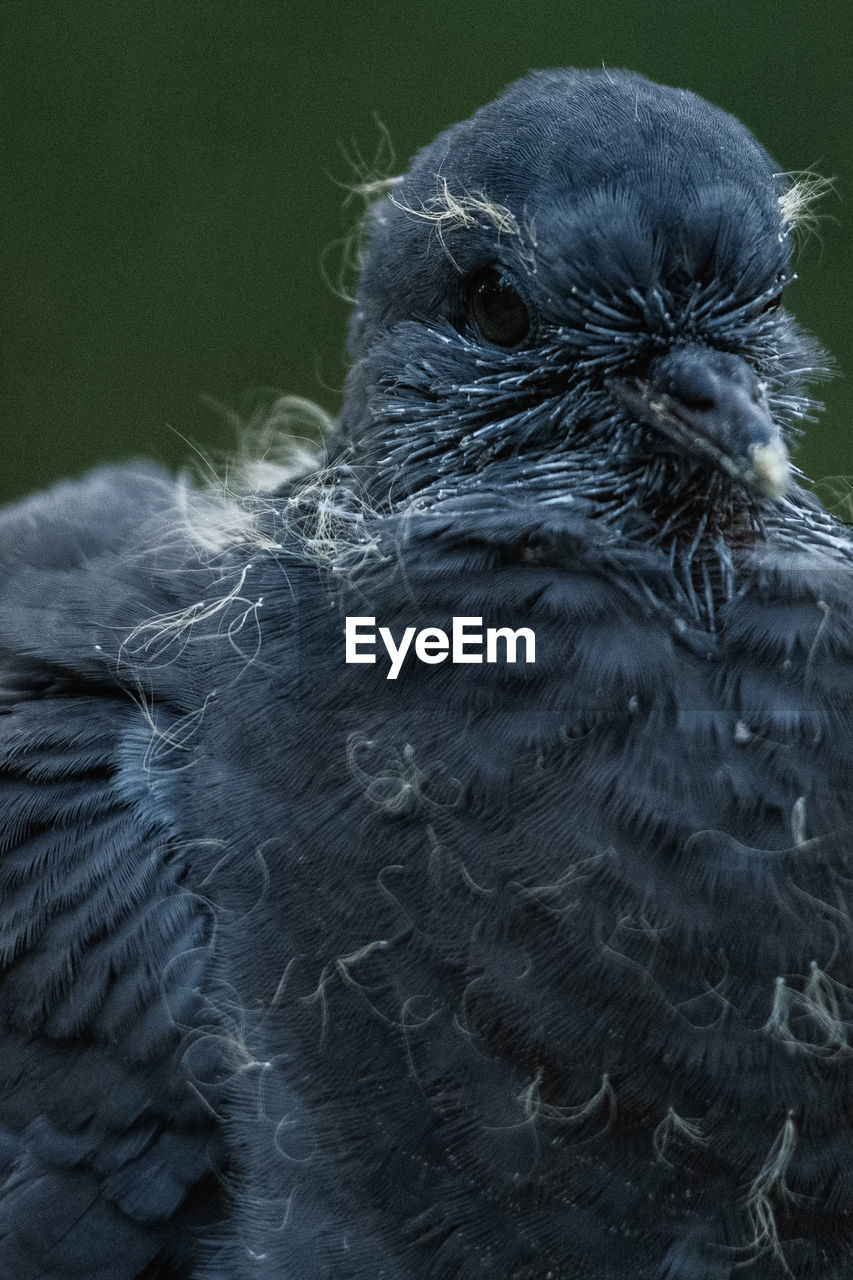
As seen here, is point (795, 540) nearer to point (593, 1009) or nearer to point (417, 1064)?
point (593, 1009)

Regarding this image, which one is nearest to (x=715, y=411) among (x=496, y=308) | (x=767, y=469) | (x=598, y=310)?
(x=767, y=469)

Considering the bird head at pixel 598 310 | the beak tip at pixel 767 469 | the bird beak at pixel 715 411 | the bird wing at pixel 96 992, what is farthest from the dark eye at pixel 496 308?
the bird wing at pixel 96 992

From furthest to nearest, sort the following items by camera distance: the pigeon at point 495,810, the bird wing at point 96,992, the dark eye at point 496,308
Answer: the dark eye at point 496,308, the bird wing at point 96,992, the pigeon at point 495,810

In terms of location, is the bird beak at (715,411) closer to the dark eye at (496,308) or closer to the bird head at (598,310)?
the bird head at (598,310)

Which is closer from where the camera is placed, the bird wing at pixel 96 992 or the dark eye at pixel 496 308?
the bird wing at pixel 96 992

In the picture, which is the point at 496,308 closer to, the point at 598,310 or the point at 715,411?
the point at 598,310

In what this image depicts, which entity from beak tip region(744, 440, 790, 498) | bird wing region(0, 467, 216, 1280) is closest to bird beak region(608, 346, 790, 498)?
beak tip region(744, 440, 790, 498)

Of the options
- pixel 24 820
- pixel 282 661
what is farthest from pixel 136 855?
pixel 282 661

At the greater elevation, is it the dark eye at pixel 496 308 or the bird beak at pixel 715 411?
the dark eye at pixel 496 308
